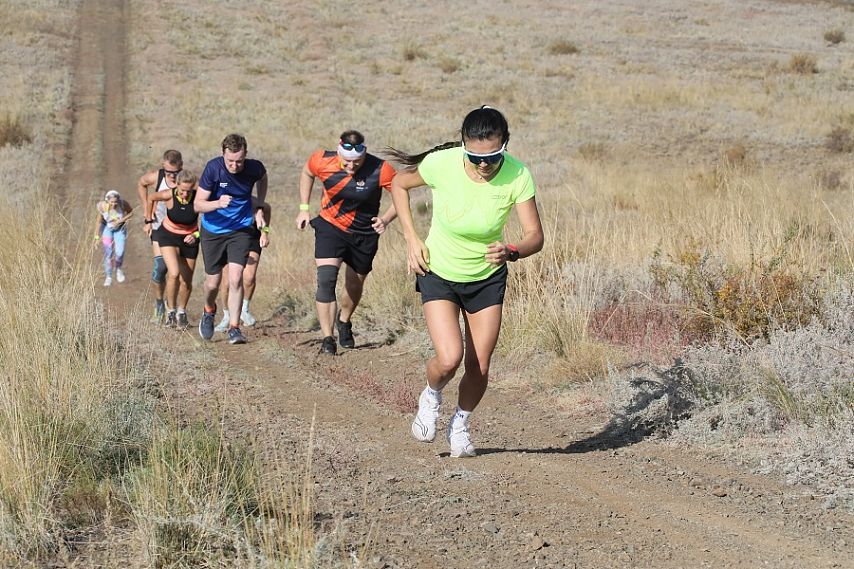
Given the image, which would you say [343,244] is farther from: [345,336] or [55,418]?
[55,418]

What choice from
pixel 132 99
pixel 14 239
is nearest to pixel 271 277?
pixel 14 239

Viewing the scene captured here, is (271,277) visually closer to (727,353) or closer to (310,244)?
(310,244)

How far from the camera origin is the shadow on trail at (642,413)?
666 cm

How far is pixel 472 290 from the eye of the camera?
230 inches

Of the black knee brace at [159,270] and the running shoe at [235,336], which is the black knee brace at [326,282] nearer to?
the running shoe at [235,336]

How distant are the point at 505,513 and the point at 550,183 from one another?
1821cm

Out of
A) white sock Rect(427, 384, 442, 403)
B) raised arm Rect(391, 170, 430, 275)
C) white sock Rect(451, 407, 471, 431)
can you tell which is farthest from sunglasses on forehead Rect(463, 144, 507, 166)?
white sock Rect(451, 407, 471, 431)

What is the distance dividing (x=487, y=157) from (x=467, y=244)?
0.57 metres

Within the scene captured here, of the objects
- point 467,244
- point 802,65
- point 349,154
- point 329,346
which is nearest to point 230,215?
point 349,154

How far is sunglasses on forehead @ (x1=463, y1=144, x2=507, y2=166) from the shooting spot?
5.44 metres

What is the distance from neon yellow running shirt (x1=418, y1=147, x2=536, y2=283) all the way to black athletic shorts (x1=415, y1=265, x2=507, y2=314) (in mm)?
43

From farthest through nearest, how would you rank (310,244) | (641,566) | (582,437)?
(310,244) < (582,437) < (641,566)

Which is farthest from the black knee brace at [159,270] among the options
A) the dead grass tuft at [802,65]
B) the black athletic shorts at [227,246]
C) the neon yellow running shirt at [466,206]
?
the dead grass tuft at [802,65]

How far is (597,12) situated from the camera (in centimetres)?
5688
